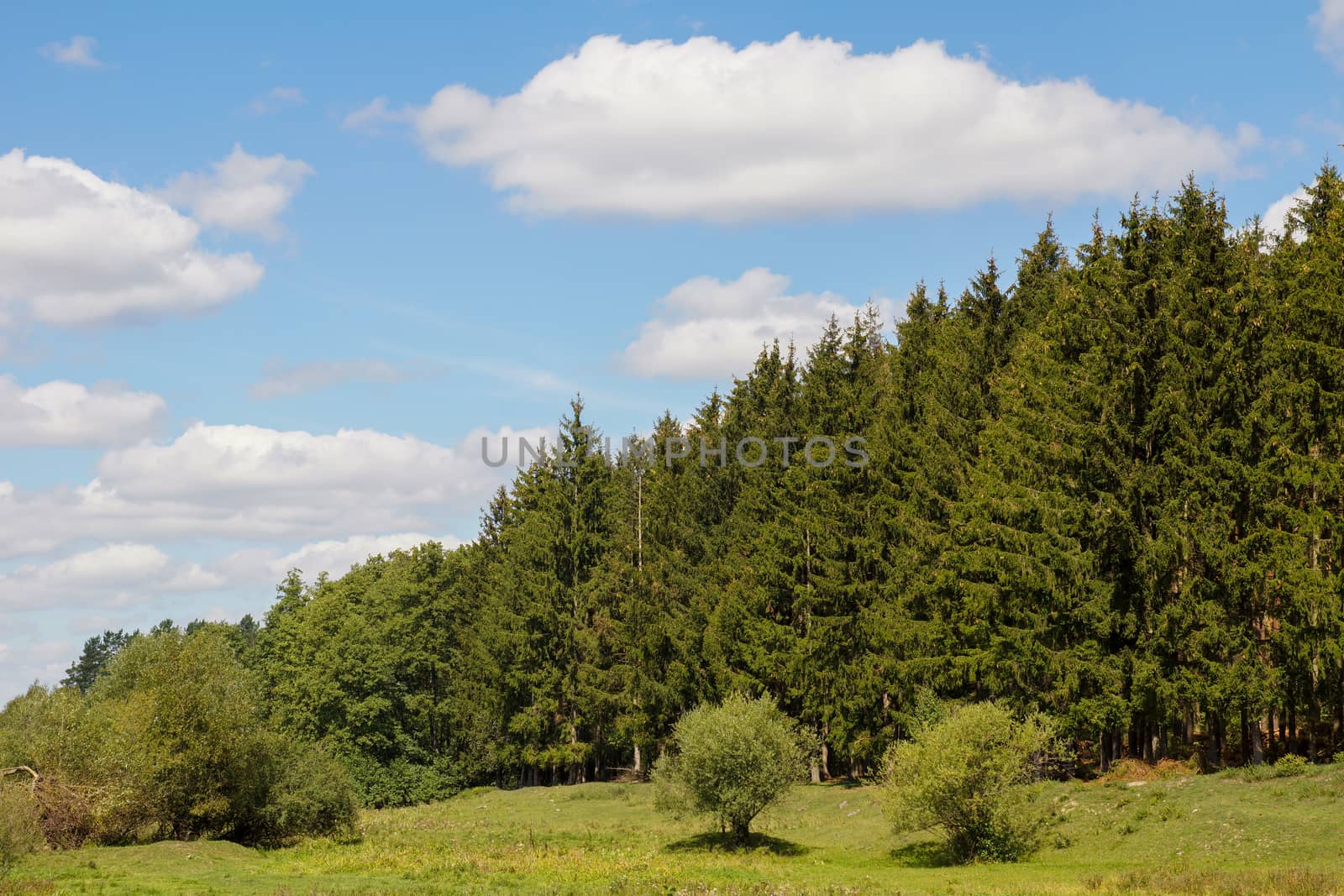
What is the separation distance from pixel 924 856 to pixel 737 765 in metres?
6.98

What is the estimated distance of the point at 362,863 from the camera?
38.8 m

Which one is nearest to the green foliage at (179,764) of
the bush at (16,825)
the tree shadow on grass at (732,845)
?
the bush at (16,825)

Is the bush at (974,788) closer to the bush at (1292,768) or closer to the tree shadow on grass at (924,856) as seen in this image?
the tree shadow on grass at (924,856)

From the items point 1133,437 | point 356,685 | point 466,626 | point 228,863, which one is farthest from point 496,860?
point 466,626

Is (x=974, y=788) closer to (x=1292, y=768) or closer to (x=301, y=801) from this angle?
(x=1292, y=768)

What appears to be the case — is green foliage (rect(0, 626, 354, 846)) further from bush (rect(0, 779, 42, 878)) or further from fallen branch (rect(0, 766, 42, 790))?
bush (rect(0, 779, 42, 878))

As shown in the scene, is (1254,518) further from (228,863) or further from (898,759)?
(228,863)

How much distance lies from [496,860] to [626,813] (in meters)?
17.3

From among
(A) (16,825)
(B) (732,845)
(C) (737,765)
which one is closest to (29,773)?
(A) (16,825)

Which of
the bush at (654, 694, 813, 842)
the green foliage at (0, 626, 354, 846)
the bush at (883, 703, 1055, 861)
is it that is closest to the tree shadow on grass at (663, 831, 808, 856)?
the bush at (654, 694, 813, 842)

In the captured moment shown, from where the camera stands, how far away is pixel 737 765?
3934cm

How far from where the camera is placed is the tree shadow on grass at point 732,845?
129 feet

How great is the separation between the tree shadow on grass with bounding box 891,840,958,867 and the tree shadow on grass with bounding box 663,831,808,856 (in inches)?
143

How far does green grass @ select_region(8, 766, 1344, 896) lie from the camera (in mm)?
28203
